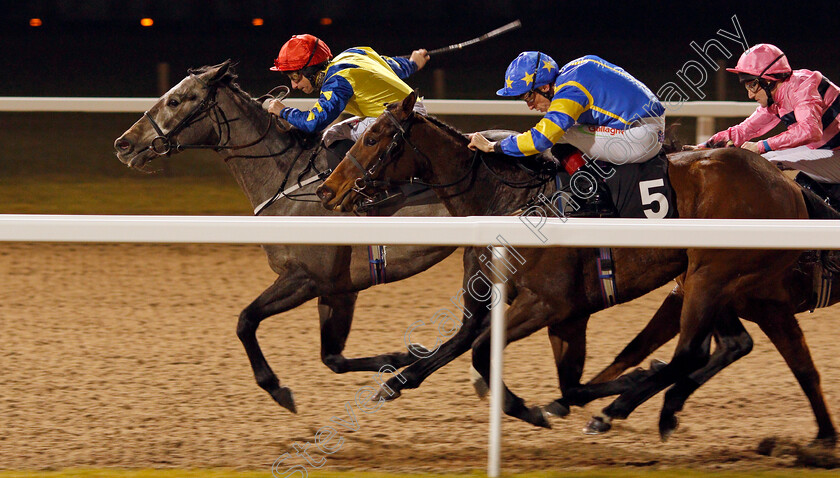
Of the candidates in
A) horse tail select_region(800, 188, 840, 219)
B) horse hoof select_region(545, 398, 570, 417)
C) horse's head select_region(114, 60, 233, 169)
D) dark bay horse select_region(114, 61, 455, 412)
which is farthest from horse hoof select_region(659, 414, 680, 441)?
horse's head select_region(114, 60, 233, 169)

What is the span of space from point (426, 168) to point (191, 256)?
366cm

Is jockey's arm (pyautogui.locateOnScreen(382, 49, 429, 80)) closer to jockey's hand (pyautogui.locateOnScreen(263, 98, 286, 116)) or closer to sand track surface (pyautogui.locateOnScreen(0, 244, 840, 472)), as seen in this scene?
jockey's hand (pyautogui.locateOnScreen(263, 98, 286, 116))

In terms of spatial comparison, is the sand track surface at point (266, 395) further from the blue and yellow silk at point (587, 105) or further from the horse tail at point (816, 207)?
the blue and yellow silk at point (587, 105)

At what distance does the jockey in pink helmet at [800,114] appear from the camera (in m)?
4.32

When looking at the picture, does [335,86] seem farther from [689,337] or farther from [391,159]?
[689,337]

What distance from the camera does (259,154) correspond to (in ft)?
16.3

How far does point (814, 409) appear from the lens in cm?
397

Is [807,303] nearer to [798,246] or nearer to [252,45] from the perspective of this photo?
[798,246]

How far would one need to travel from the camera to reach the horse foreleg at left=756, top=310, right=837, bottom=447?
3.95 m

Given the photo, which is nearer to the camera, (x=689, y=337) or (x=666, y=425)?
(x=689, y=337)

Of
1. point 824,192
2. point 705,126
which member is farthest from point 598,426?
point 705,126

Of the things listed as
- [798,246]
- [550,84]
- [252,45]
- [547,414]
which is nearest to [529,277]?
[547,414]

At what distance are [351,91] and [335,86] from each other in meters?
0.08

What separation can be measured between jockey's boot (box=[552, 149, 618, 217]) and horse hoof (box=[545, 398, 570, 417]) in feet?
2.24
